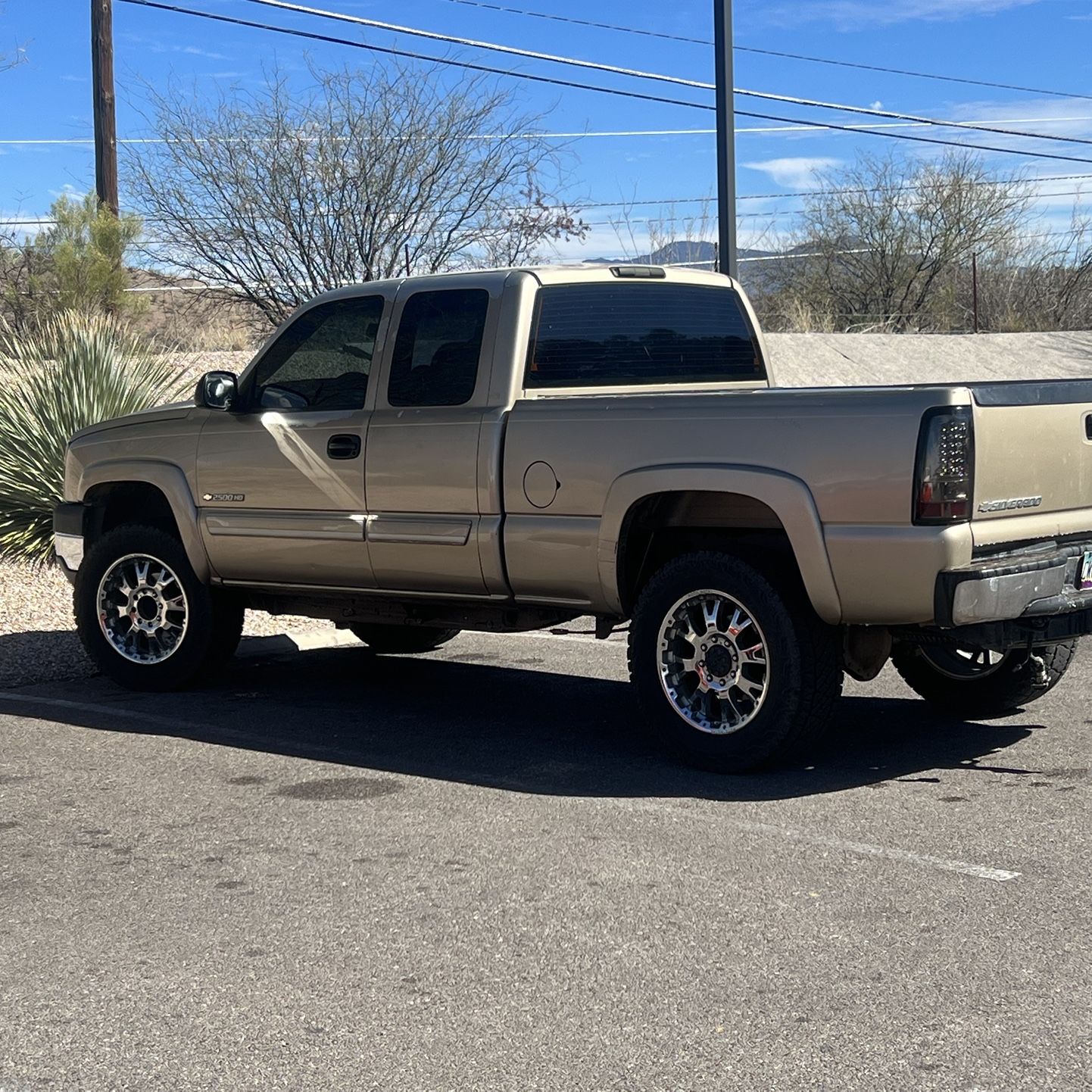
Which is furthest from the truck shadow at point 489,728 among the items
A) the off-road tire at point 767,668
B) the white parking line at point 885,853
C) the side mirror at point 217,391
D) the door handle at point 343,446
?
the side mirror at point 217,391

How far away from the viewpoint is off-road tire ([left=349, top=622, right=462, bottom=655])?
9750mm

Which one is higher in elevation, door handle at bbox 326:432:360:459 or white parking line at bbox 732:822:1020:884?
door handle at bbox 326:432:360:459

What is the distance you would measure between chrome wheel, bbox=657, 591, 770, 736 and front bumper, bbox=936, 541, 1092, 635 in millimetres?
825

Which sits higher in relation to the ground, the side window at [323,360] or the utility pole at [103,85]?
the utility pole at [103,85]

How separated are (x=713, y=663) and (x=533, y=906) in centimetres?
196

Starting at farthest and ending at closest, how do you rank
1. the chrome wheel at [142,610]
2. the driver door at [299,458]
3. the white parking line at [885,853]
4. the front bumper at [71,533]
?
the front bumper at [71,533], the chrome wheel at [142,610], the driver door at [299,458], the white parking line at [885,853]

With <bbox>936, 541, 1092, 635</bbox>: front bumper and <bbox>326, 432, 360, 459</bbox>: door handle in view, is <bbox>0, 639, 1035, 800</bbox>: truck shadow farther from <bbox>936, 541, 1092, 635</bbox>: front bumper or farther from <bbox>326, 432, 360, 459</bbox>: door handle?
A: <bbox>326, 432, 360, 459</bbox>: door handle

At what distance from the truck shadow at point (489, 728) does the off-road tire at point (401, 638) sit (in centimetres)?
15

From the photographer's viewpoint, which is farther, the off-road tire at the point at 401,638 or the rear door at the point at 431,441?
the off-road tire at the point at 401,638

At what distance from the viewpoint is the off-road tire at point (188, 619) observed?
8508 mm

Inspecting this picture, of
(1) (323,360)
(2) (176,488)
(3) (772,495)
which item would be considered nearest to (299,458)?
(1) (323,360)

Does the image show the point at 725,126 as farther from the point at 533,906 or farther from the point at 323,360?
the point at 533,906

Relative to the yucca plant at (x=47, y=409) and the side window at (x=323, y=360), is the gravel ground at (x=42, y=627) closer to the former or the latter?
the yucca plant at (x=47, y=409)

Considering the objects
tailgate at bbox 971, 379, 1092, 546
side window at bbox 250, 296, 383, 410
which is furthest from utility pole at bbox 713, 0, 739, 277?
tailgate at bbox 971, 379, 1092, 546
